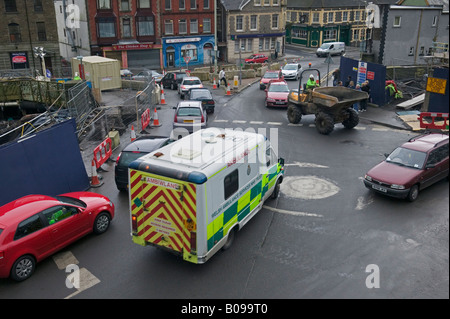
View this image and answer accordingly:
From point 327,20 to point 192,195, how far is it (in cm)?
6038

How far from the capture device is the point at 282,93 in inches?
1033

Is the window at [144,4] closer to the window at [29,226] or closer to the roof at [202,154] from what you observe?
the roof at [202,154]

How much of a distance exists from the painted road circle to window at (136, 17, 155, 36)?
39.3 m

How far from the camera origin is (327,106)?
757 inches

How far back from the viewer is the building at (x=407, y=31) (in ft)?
113

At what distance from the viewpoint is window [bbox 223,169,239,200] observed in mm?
9491

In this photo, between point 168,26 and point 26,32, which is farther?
point 168,26

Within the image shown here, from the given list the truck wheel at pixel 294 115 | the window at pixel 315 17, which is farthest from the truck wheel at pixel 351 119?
the window at pixel 315 17

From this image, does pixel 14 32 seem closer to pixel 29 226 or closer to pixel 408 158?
pixel 29 226

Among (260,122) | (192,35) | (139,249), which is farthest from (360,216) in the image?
(192,35)

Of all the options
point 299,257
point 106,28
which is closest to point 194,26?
point 106,28

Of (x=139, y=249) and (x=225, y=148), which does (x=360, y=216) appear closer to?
(x=225, y=148)

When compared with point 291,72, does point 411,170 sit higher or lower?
higher

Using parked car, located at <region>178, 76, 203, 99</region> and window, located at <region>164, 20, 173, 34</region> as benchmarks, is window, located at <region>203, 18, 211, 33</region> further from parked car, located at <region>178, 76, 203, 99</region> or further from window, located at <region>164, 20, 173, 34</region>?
parked car, located at <region>178, 76, 203, 99</region>
